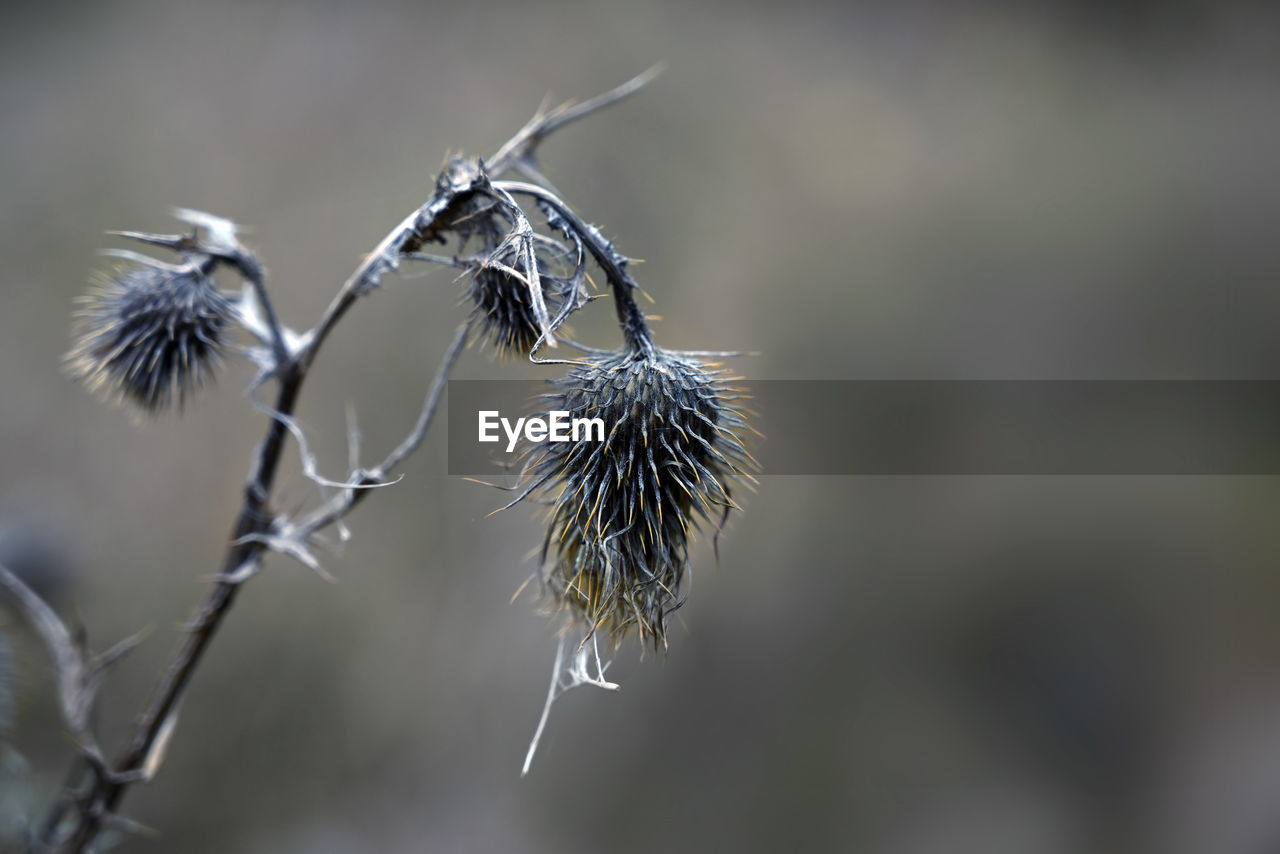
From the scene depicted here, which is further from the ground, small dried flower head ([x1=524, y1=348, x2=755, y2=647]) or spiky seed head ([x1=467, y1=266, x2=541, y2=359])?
spiky seed head ([x1=467, y1=266, x2=541, y2=359])

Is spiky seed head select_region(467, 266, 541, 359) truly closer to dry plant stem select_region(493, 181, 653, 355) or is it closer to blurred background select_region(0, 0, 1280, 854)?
dry plant stem select_region(493, 181, 653, 355)

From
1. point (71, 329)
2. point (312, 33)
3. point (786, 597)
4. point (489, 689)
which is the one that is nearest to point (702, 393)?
point (786, 597)

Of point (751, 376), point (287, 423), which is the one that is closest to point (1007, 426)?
point (751, 376)

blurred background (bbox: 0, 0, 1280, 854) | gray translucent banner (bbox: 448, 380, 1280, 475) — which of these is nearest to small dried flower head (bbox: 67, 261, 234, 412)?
gray translucent banner (bbox: 448, 380, 1280, 475)

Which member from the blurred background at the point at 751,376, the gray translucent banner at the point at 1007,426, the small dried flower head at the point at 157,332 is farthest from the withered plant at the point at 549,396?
the blurred background at the point at 751,376

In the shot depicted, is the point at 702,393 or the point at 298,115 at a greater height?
the point at 298,115

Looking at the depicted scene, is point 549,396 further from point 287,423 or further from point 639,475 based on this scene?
point 287,423

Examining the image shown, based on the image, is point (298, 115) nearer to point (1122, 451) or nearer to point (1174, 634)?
point (1122, 451)
